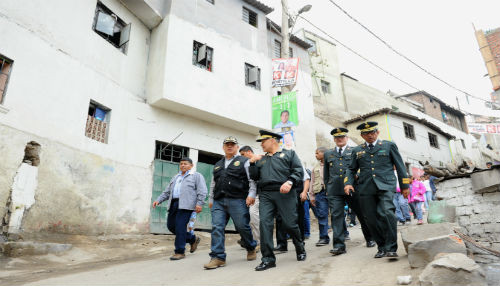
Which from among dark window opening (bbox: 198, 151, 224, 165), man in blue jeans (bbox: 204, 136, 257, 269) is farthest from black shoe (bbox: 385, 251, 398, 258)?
dark window opening (bbox: 198, 151, 224, 165)

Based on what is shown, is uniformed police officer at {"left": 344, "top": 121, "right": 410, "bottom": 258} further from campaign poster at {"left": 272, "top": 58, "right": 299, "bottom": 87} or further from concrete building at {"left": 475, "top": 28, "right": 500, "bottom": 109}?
concrete building at {"left": 475, "top": 28, "right": 500, "bottom": 109}

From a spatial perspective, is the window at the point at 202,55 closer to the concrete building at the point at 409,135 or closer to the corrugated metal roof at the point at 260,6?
the corrugated metal roof at the point at 260,6

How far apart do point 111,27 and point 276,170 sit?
8.50 metres

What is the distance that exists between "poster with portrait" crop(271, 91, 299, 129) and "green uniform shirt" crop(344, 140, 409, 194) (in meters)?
6.78

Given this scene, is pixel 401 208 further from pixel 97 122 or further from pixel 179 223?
pixel 97 122

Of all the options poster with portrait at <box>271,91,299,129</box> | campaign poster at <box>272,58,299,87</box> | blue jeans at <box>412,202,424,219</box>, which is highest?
campaign poster at <box>272,58,299,87</box>

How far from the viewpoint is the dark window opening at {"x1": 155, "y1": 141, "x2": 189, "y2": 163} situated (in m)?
11.6

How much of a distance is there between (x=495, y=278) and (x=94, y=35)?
10.7m

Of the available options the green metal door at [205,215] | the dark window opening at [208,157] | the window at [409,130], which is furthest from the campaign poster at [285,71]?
the window at [409,130]

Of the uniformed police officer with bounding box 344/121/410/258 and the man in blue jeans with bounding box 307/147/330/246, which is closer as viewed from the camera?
the uniformed police officer with bounding box 344/121/410/258

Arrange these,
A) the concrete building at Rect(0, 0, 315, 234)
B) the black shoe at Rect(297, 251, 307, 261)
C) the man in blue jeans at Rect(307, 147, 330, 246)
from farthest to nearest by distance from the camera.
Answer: the concrete building at Rect(0, 0, 315, 234)
the man in blue jeans at Rect(307, 147, 330, 246)
the black shoe at Rect(297, 251, 307, 261)

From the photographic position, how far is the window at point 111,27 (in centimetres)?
1026

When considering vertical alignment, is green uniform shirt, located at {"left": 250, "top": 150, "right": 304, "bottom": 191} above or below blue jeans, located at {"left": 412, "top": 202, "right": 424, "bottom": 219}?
above

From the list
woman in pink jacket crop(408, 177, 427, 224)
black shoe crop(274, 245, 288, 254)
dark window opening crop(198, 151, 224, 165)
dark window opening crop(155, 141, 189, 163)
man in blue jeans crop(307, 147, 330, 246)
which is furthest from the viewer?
dark window opening crop(198, 151, 224, 165)
